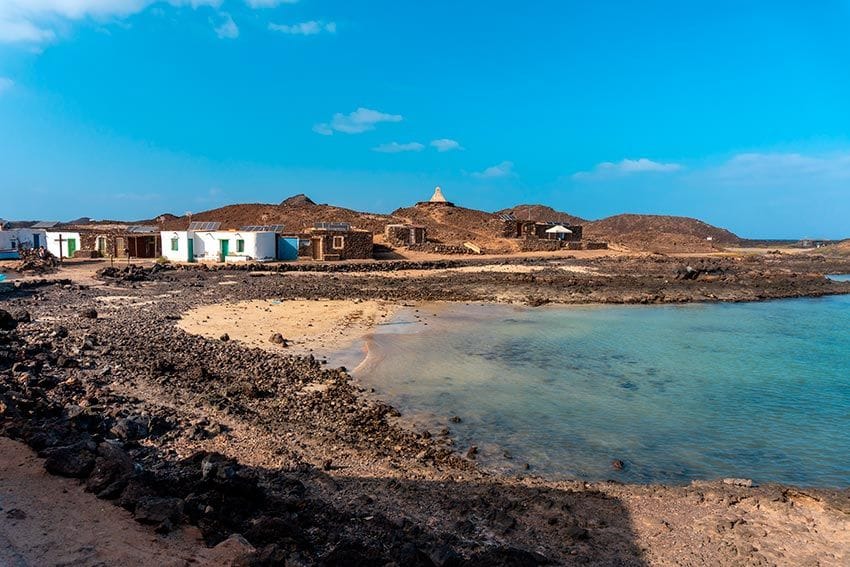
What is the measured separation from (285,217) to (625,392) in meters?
47.5

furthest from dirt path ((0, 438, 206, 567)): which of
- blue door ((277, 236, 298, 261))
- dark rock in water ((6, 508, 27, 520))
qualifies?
blue door ((277, 236, 298, 261))

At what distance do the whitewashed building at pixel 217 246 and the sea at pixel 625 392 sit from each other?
2032 centimetres

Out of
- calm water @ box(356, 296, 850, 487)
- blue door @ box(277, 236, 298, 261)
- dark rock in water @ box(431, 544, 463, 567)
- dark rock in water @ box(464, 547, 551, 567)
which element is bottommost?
calm water @ box(356, 296, 850, 487)

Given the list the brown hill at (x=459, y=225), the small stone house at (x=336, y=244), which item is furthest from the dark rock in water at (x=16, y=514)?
the brown hill at (x=459, y=225)

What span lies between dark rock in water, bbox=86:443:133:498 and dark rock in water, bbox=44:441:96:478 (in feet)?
0.26

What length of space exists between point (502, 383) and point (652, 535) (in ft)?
23.3

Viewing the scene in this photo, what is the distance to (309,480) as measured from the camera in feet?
23.6

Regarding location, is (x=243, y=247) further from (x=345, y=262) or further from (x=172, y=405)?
(x=172, y=405)

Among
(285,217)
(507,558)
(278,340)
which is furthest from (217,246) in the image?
(507,558)

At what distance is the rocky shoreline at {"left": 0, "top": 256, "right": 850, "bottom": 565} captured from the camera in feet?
17.9

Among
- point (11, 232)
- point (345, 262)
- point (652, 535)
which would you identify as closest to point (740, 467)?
point (652, 535)

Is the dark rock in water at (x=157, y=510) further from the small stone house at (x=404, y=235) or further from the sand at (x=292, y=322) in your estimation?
the small stone house at (x=404, y=235)

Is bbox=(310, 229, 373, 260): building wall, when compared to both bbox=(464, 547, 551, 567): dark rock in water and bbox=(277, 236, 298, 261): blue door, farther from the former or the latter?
bbox=(464, 547, 551, 567): dark rock in water

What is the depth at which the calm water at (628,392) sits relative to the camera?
920cm
